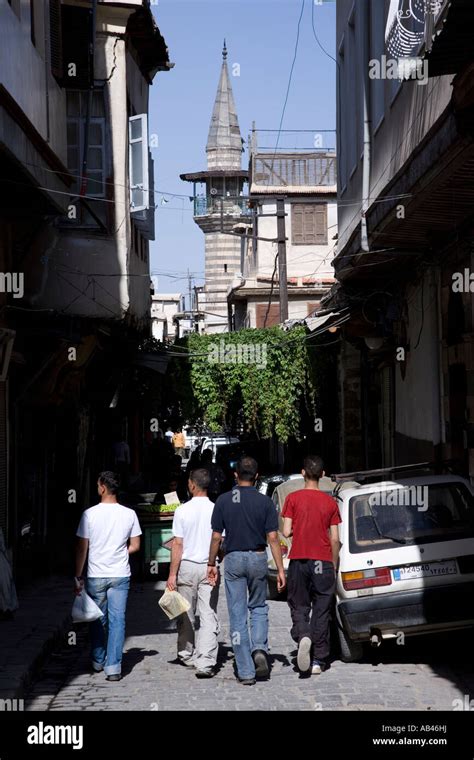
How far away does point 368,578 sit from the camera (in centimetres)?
1028

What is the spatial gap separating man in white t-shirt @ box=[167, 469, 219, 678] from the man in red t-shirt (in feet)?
2.30

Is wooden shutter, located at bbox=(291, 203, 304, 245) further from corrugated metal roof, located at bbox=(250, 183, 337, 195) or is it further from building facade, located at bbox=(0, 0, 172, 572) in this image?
building facade, located at bbox=(0, 0, 172, 572)

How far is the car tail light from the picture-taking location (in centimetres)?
1026

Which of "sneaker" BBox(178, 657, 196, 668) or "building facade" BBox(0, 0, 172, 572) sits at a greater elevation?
"building facade" BBox(0, 0, 172, 572)

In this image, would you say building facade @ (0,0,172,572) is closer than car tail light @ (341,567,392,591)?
No

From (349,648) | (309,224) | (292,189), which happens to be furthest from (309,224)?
(349,648)

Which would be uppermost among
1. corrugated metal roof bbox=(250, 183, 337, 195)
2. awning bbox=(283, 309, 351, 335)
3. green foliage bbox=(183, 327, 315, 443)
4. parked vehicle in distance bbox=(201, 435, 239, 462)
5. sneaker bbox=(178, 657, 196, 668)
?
corrugated metal roof bbox=(250, 183, 337, 195)

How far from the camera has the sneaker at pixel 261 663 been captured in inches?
385

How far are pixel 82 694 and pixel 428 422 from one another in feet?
29.0

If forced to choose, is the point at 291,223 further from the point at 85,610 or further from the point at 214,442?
the point at 85,610

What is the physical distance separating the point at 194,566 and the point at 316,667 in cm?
137

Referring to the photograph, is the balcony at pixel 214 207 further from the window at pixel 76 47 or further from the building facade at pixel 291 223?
the window at pixel 76 47

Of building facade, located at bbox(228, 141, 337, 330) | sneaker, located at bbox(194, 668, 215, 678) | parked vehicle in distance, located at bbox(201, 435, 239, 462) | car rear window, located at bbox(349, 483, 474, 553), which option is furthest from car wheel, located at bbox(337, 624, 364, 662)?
building facade, located at bbox(228, 141, 337, 330)

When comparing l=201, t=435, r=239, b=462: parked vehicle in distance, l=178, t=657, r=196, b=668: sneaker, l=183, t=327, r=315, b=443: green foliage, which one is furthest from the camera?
l=201, t=435, r=239, b=462: parked vehicle in distance
